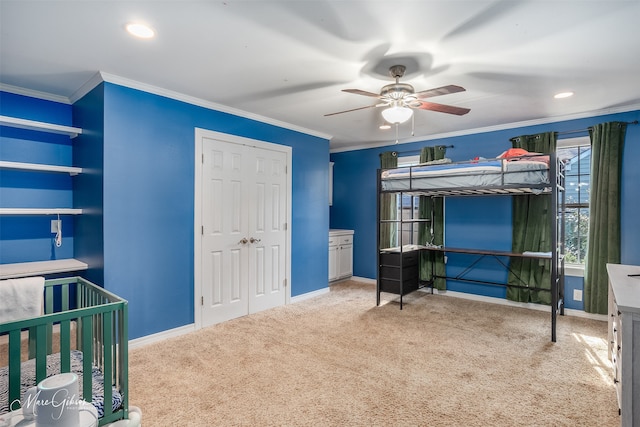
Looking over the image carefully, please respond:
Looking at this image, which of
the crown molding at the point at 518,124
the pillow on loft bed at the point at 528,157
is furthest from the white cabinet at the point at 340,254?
the pillow on loft bed at the point at 528,157

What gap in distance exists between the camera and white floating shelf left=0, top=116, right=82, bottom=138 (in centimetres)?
282

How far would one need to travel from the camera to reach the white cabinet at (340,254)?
18.4ft

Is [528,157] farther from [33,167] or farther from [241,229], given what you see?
[33,167]

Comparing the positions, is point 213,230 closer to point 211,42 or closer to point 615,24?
point 211,42

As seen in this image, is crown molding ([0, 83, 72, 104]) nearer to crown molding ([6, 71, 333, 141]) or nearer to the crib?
crown molding ([6, 71, 333, 141])

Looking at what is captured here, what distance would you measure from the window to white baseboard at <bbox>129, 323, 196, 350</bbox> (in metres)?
4.58

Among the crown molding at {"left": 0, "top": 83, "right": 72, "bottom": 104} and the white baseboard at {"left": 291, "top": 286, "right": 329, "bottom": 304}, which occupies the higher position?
the crown molding at {"left": 0, "top": 83, "right": 72, "bottom": 104}

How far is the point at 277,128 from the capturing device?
4.33m

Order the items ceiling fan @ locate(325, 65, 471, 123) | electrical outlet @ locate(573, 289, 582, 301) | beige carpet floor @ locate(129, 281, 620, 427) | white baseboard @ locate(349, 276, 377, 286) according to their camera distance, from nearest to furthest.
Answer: beige carpet floor @ locate(129, 281, 620, 427)
ceiling fan @ locate(325, 65, 471, 123)
electrical outlet @ locate(573, 289, 582, 301)
white baseboard @ locate(349, 276, 377, 286)

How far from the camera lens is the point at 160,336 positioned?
3.22 meters

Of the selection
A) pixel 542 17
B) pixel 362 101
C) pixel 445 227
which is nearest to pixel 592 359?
pixel 445 227

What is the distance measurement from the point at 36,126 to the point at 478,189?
4250mm

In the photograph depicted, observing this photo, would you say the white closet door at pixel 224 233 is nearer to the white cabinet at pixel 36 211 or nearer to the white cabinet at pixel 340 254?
the white cabinet at pixel 36 211

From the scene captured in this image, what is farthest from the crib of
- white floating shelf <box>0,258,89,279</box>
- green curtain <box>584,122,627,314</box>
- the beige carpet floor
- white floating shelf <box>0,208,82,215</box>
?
green curtain <box>584,122,627,314</box>
